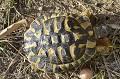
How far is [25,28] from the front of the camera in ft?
9.93

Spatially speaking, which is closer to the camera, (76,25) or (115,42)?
(76,25)

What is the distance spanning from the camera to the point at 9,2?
3.01 metres

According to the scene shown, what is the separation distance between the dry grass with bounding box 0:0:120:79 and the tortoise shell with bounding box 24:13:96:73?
6.2 inches

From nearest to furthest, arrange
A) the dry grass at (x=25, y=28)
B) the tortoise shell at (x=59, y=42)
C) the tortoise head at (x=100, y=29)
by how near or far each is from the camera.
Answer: the tortoise shell at (x=59, y=42), the tortoise head at (x=100, y=29), the dry grass at (x=25, y=28)

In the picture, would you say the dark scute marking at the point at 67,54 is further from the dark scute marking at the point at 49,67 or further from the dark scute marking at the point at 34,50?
the dark scute marking at the point at 34,50

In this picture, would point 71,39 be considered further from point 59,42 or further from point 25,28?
point 25,28

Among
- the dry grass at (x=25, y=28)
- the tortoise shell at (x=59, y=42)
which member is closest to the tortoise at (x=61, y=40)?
the tortoise shell at (x=59, y=42)

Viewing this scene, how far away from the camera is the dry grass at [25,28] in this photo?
2.86m

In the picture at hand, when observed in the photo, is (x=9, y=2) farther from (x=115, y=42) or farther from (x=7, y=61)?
(x=115, y=42)

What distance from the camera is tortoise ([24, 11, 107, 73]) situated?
2619 mm

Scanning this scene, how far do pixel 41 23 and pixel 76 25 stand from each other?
11.6 inches

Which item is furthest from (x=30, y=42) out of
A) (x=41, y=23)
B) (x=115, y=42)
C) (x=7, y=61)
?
(x=115, y=42)

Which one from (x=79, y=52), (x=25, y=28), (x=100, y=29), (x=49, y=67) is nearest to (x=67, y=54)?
(x=79, y=52)

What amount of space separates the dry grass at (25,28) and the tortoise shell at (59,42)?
159 millimetres
